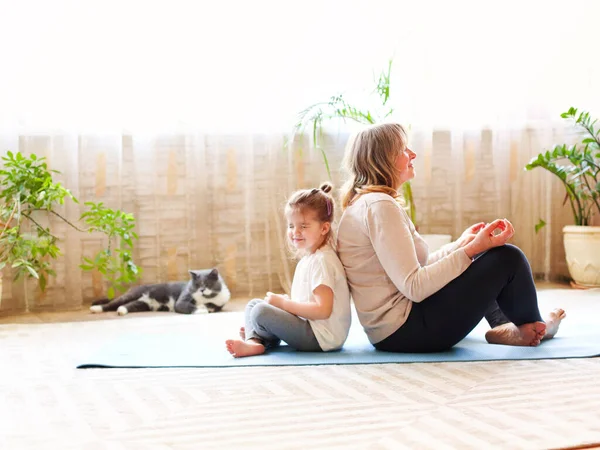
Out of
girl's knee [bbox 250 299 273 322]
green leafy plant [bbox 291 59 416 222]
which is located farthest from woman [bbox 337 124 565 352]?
green leafy plant [bbox 291 59 416 222]

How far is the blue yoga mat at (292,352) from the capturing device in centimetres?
212

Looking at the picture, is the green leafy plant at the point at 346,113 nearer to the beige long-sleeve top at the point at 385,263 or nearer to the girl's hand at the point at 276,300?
the beige long-sleeve top at the point at 385,263

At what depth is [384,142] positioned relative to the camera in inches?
86.2

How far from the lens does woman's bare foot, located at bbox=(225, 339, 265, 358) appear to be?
2195 mm

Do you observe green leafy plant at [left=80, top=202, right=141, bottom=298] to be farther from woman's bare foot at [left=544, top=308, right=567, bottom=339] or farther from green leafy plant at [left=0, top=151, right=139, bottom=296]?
woman's bare foot at [left=544, top=308, right=567, bottom=339]

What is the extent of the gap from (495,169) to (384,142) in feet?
6.63

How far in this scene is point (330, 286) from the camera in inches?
85.1

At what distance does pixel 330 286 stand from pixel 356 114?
151cm

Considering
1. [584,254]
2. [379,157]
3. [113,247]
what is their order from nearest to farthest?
[379,157], [113,247], [584,254]

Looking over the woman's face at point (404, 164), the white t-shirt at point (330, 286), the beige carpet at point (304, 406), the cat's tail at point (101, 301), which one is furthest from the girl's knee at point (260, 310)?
the cat's tail at point (101, 301)

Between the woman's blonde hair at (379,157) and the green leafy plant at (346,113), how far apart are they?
4.18 feet

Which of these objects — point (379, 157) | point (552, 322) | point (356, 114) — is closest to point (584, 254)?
point (356, 114)

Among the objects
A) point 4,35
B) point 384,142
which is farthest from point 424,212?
point 4,35

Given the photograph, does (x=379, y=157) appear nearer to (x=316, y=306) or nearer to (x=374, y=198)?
(x=374, y=198)
